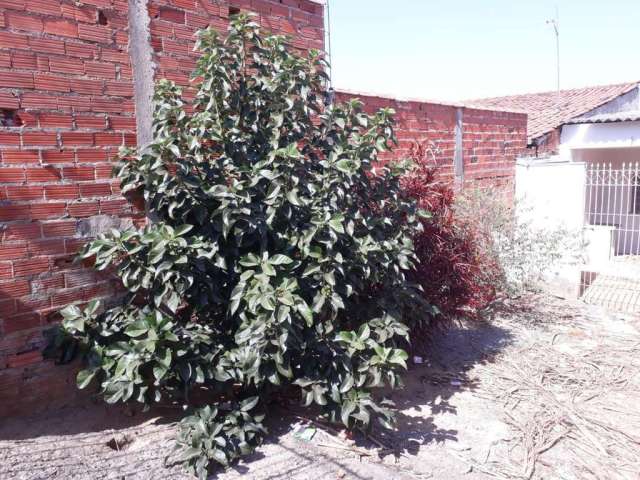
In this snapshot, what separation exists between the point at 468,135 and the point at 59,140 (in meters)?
5.28

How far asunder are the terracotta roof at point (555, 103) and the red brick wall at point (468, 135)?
3.31 meters

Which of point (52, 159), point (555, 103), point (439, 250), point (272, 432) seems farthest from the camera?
point (555, 103)

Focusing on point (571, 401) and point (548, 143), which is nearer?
point (571, 401)

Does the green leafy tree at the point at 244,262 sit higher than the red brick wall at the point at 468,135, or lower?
lower

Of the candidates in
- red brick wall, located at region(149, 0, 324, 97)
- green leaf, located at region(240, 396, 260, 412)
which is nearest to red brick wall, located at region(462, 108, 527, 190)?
red brick wall, located at region(149, 0, 324, 97)

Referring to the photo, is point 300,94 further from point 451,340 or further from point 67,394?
point 451,340

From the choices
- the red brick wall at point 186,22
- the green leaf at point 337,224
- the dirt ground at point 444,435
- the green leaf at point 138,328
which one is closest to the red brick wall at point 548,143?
the dirt ground at point 444,435

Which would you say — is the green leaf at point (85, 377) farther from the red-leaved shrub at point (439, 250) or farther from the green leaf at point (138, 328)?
the red-leaved shrub at point (439, 250)

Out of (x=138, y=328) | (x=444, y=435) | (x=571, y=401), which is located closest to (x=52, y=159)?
(x=138, y=328)

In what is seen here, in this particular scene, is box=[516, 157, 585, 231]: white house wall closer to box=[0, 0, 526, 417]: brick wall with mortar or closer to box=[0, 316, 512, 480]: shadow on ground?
box=[0, 316, 512, 480]: shadow on ground

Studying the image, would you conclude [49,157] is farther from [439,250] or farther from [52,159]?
[439,250]

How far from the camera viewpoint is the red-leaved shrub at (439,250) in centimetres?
402

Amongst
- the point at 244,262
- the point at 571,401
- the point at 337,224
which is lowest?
the point at 571,401

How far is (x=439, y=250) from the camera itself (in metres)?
4.04
